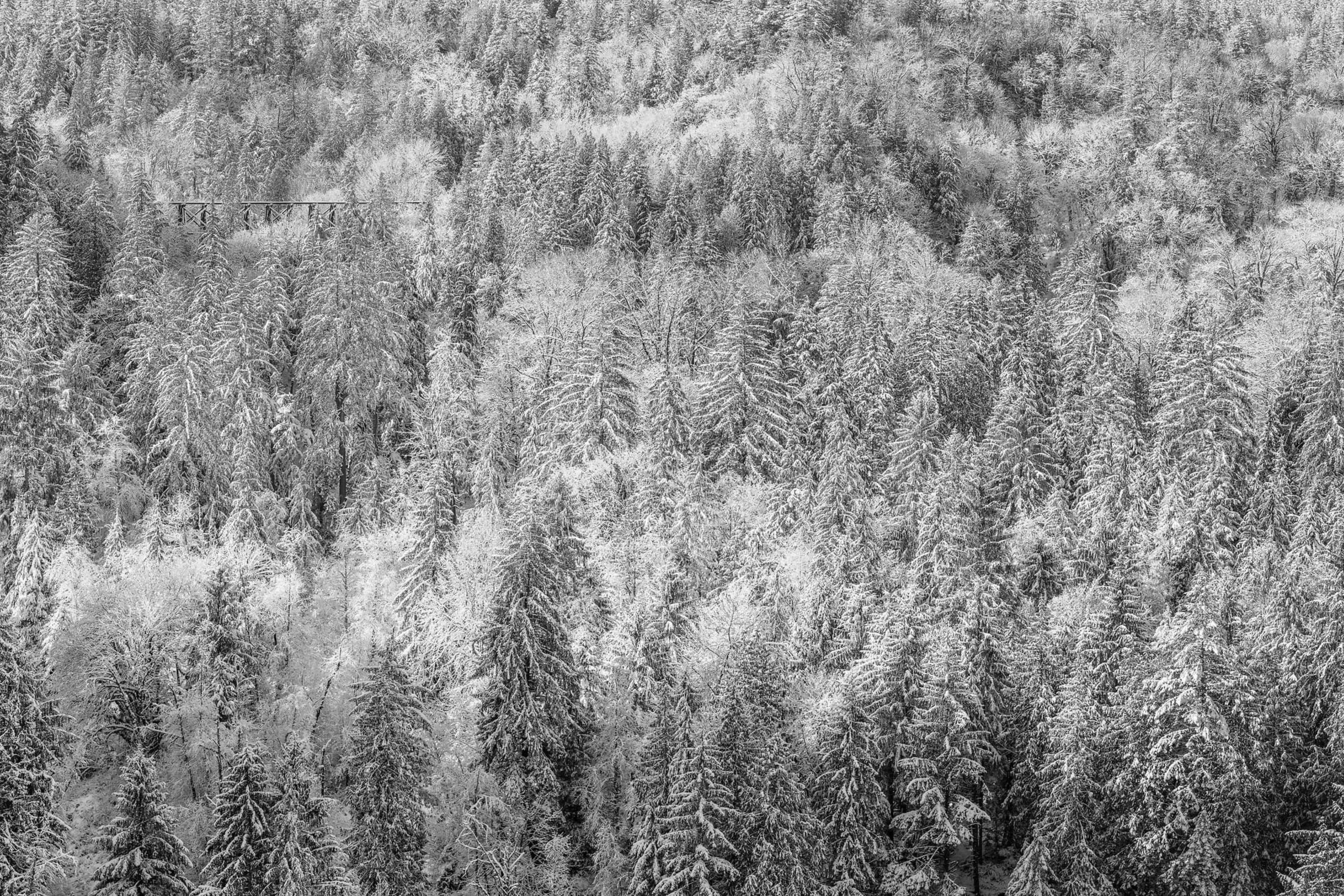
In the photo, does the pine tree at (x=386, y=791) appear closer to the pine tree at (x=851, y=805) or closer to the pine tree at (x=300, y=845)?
the pine tree at (x=300, y=845)

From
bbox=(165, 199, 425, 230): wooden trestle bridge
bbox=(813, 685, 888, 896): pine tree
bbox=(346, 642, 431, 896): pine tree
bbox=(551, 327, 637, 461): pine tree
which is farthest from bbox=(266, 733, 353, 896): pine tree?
bbox=(165, 199, 425, 230): wooden trestle bridge

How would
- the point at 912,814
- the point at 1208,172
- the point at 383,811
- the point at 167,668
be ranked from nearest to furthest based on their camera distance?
1. the point at 383,811
2. the point at 912,814
3. the point at 167,668
4. the point at 1208,172

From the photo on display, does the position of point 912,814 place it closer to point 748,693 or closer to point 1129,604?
point 748,693

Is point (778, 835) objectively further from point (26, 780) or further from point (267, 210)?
point (267, 210)

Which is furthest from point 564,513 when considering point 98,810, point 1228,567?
point 1228,567

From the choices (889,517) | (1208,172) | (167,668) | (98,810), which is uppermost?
(1208,172)

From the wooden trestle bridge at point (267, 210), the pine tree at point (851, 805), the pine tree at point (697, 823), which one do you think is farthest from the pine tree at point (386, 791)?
the wooden trestle bridge at point (267, 210)
